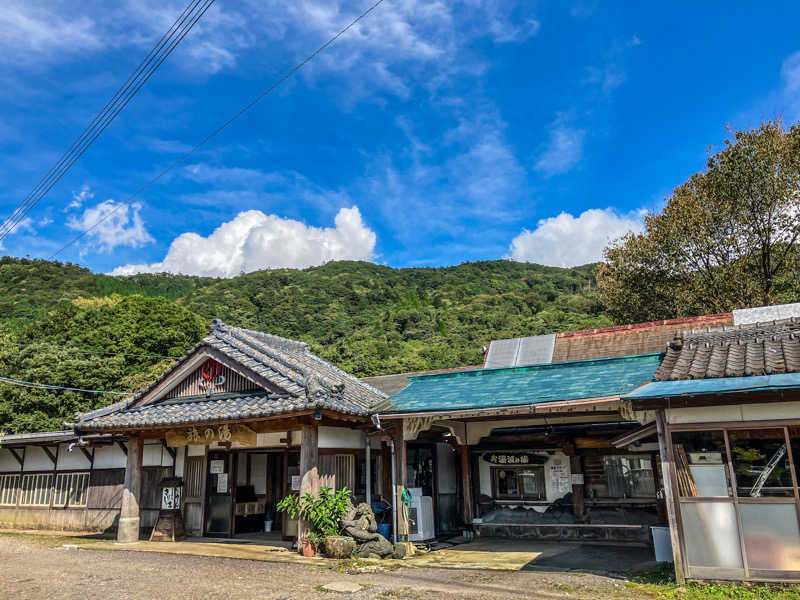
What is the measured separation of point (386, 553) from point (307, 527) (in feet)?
6.08

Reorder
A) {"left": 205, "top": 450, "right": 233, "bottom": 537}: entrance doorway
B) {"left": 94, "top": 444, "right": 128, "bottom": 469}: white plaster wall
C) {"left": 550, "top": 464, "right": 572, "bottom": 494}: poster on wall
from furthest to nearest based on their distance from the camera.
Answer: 1. {"left": 94, "top": 444, "right": 128, "bottom": 469}: white plaster wall
2. {"left": 205, "top": 450, "right": 233, "bottom": 537}: entrance doorway
3. {"left": 550, "top": 464, "right": 572, "bottom": 494}: poster on wall

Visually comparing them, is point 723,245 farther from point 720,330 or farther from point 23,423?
point 23,423

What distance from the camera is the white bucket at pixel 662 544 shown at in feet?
32.5

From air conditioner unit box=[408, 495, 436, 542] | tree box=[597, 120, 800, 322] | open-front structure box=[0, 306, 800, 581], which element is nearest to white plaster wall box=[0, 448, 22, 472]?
open-front structure box=[0, 306, 800, 581]

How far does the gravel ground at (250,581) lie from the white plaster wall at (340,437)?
2869 millimetres

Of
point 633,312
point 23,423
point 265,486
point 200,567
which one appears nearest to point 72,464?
point 265,486

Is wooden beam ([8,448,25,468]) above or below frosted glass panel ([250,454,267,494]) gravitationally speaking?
above

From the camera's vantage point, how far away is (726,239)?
917 inches

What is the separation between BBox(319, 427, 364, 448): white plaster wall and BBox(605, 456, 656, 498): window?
22.4 feet

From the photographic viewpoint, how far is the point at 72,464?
61.3ft

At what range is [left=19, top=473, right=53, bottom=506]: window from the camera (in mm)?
19125

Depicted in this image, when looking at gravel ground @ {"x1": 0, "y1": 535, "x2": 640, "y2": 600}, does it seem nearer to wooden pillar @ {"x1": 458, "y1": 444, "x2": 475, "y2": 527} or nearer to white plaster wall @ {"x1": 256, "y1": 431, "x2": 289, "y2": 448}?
white plaster wall @ {"x1": 256, "y1": 431, "x2": 289, "y2": 448}

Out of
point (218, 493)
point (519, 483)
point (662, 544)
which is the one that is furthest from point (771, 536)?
point (218, 493)

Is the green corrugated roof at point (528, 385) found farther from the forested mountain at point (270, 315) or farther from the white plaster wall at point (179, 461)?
the forested mountain at point (270, 315)
